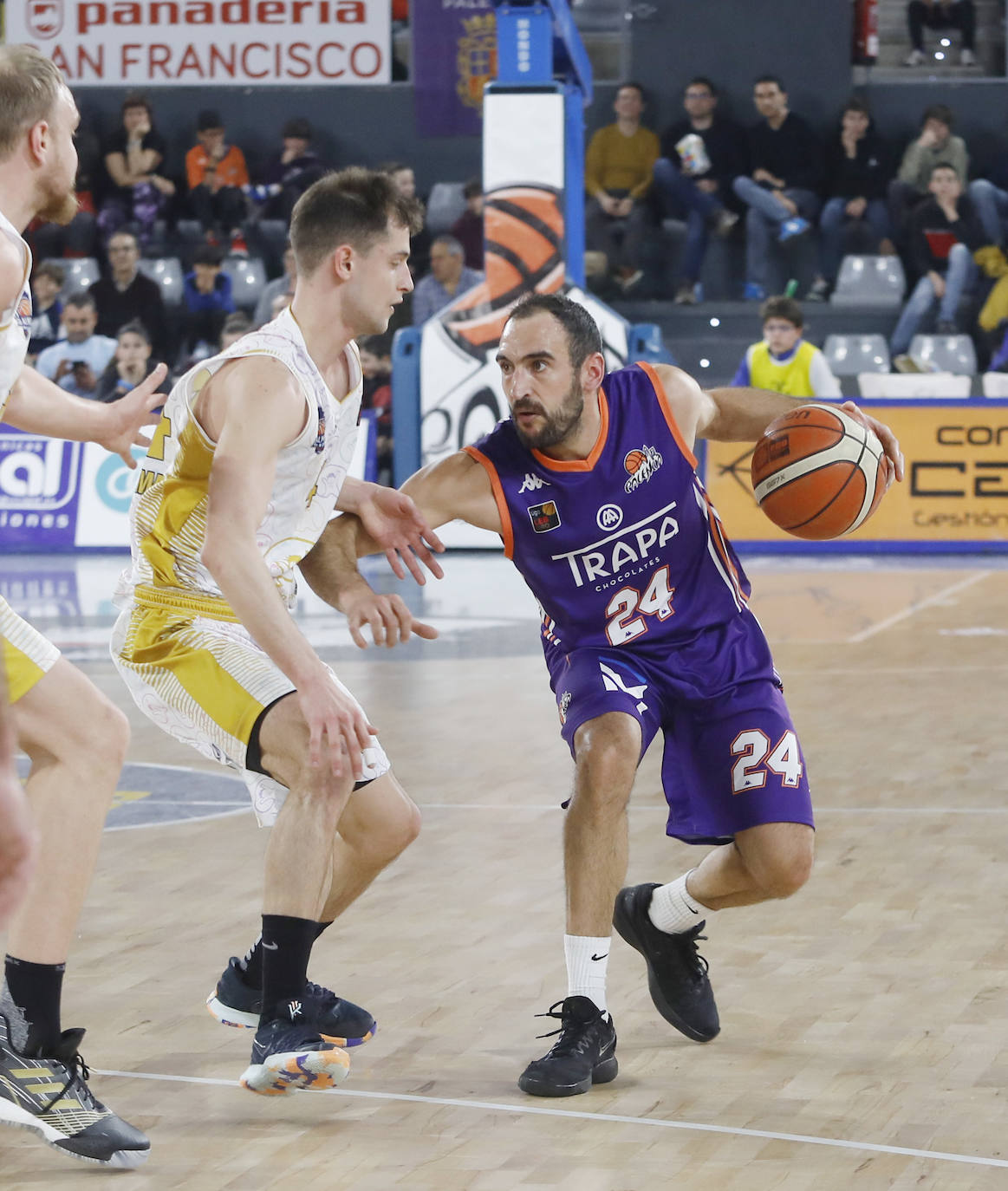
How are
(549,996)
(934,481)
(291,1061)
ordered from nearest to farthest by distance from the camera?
(291,1061), (549,996), (934,481)

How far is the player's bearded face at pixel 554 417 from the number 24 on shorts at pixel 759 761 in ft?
2.66

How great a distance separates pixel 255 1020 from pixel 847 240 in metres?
15.2

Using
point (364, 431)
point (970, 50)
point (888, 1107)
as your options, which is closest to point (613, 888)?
point (888, 1107)

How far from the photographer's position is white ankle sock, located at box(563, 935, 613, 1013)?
404cm

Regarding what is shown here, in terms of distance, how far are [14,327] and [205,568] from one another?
655 millimetres

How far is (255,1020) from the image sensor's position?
400 centimetres

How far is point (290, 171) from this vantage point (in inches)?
744

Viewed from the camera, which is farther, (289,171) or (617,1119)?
(289,171)

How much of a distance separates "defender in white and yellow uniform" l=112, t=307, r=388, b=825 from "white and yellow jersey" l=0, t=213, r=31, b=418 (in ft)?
1.38

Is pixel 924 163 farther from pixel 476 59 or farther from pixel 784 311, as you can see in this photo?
pixel 476 59

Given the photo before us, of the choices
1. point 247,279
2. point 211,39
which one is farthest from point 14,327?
point 211,39

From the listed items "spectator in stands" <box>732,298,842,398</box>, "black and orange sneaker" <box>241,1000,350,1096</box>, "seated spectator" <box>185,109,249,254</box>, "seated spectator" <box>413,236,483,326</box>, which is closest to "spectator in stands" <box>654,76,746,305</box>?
"seated spectator" <box>413,236,483,326</box>

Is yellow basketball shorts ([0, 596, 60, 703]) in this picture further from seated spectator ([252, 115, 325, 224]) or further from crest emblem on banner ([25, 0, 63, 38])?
crest emblem on banner ([25, 0, 63, 38])

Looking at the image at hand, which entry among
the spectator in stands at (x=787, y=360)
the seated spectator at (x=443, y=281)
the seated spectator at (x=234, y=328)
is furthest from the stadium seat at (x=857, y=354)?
the seated spectator at (x=234, y=328)
